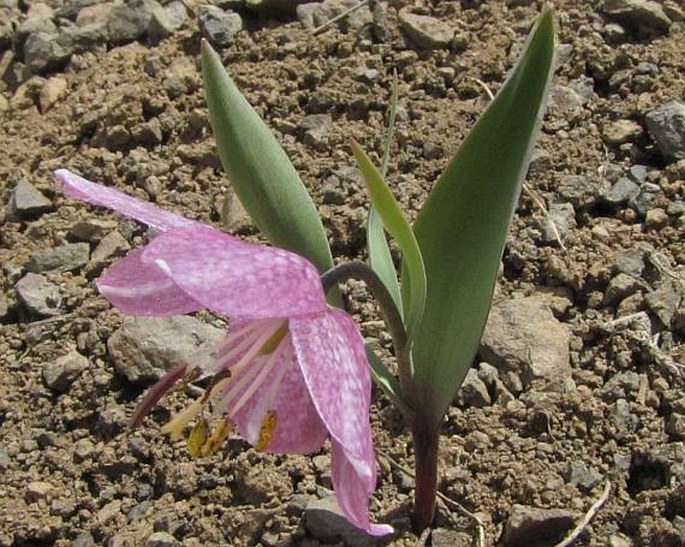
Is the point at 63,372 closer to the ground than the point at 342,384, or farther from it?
closer to the ground

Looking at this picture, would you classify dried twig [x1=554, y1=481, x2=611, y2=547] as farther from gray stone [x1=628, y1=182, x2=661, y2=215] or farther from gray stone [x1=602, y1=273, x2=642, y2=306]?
gray stone [x1=628, y1=182, x2=661, y2=215]

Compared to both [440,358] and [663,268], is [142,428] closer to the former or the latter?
[440,358]

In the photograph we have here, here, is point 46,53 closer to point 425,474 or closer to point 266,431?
point 425,474

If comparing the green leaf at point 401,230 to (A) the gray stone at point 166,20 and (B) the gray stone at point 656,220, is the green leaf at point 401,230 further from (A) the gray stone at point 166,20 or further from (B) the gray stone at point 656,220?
(A) the gray stone at point 166,20

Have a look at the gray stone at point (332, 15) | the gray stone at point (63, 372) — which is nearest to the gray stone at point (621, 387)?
the gray stone at point (63, 372)

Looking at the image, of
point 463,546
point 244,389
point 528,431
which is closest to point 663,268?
point 528,431

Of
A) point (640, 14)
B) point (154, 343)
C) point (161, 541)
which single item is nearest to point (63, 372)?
point (154, 343)

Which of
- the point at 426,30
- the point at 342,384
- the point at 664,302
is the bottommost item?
the point at 664,302
